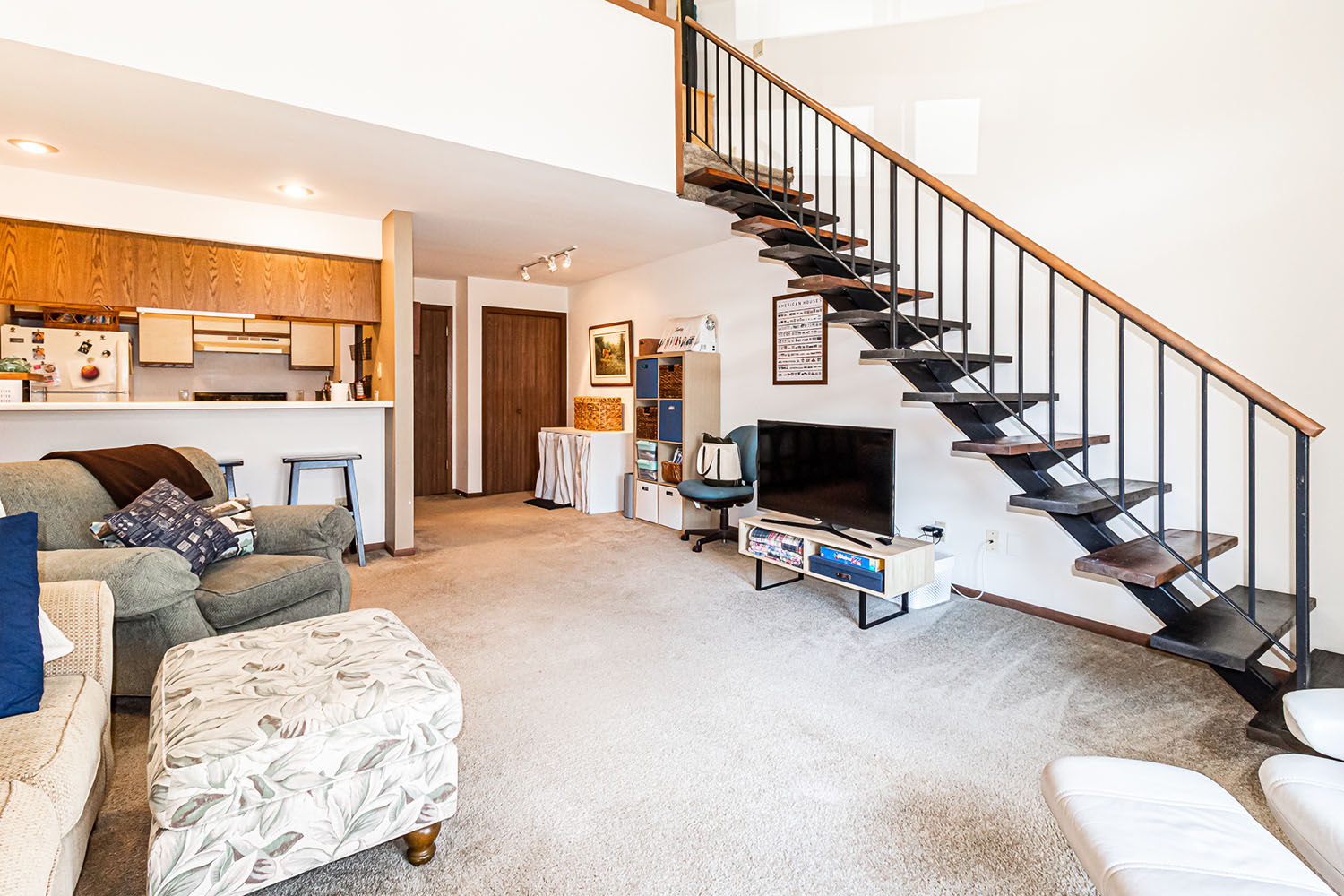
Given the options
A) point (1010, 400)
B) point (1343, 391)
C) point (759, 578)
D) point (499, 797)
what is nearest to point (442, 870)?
point (499, 797)

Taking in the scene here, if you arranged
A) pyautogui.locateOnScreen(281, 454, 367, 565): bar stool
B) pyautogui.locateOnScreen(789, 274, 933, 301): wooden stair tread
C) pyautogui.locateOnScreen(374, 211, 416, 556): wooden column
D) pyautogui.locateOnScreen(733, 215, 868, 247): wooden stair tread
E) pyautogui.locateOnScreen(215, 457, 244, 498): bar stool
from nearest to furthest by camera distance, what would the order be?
pyautogui.locateOnScreen(789, 274, 933, 301): wooden stair tread
pyautogui.locateOnScreen(733, 215, 868, 247): wooden stair tread
pyautogui.locateOnScreen(215, 457, 244, 498): bar stool
pyautogui.locateOnScreen(281, 454, 367, 565): bar stool
pyautogui.locateOnScreen(374, 211, 416, 556): wooden column

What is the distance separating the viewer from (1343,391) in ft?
8.34

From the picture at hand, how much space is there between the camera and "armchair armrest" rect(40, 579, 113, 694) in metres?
1.70

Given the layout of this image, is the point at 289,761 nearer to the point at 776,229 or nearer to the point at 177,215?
the point at 776,229

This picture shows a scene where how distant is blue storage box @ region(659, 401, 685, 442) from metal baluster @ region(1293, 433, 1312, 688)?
3.78 m

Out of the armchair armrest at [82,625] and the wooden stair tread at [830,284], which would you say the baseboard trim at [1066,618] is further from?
the armchair armrest at [82,625]

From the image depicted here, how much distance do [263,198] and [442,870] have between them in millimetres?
4289

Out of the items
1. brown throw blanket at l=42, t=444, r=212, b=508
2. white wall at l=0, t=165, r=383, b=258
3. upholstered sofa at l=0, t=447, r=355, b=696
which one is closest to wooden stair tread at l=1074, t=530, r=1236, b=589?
upholstered sofa at l=0, t=447, r=355, b=696

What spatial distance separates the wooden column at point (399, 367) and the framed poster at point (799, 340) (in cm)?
258

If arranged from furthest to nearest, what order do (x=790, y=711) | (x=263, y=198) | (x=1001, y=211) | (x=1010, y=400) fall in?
(x=263, y=198)
(x=1001, y=211)
(x=1010, y=400)
(x=790, y=711)

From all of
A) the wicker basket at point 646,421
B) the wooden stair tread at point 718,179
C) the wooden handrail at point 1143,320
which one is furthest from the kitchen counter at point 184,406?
the wooden handrail at point 1143,320

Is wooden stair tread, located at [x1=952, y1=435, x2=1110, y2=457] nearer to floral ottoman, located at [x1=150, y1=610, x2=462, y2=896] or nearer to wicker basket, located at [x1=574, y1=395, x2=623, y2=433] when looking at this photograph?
floral ottoman, located at [x1=150, y1=610, x2=462, y2=896]

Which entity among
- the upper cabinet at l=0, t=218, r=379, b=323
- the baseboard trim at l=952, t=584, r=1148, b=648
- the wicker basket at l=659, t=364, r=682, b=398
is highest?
the upper cabinet at l=0, t=218, r=379, b=323

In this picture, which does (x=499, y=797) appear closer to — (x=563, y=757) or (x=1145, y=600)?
(x=563, y=757)
